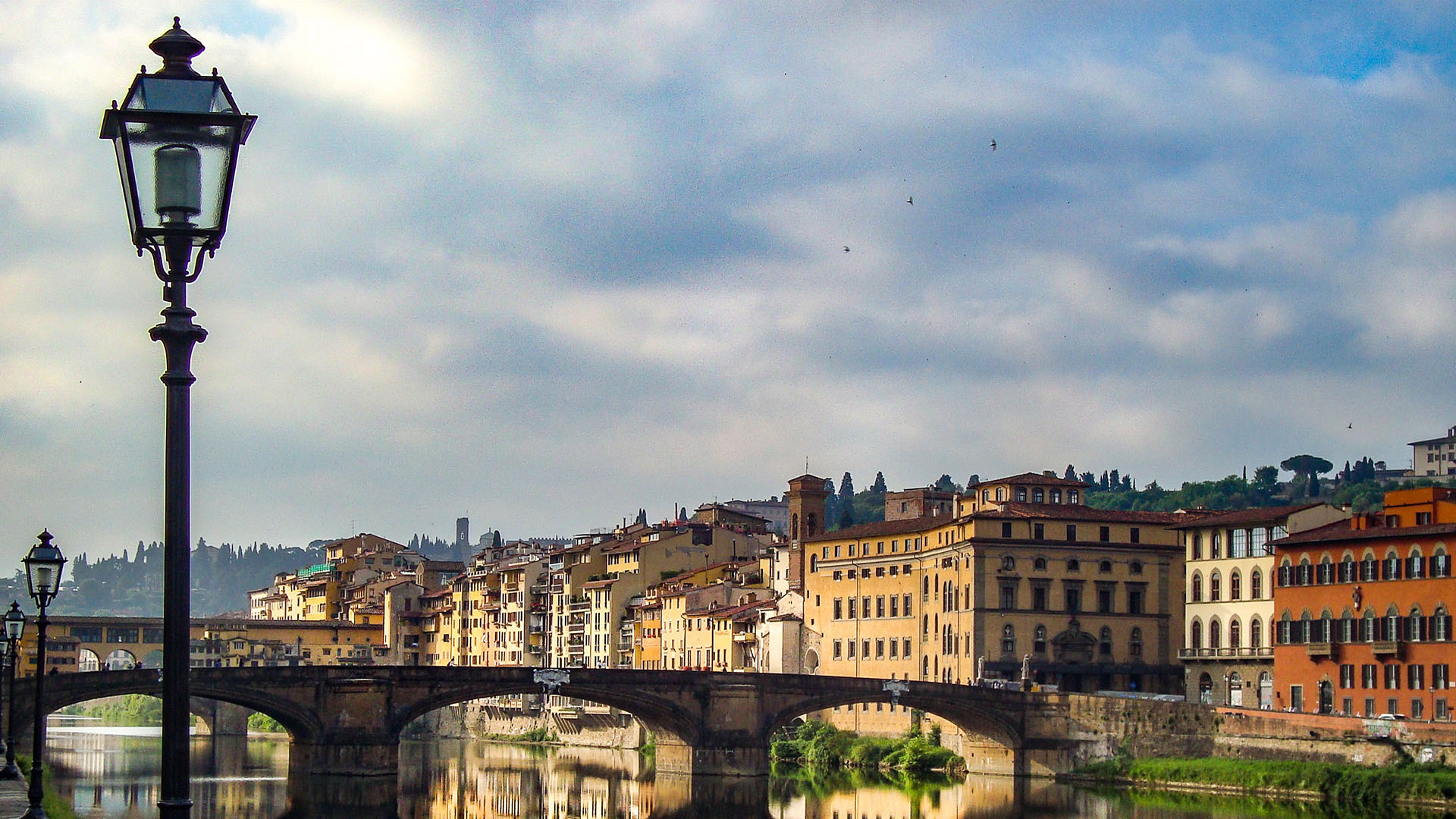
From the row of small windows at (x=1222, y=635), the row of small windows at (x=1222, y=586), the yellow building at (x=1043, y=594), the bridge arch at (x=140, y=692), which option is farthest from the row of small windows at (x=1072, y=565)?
the bridge arch at (x=140, y=692)

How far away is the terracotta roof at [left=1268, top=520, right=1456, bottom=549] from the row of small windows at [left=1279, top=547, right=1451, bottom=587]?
56cm

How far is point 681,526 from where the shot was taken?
407 feet

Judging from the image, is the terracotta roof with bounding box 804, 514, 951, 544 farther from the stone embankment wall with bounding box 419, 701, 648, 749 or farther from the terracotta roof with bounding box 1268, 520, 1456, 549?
the terracotta roof with bounding box 1268, 520, 1456, 549

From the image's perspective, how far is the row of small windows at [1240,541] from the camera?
8425 cm

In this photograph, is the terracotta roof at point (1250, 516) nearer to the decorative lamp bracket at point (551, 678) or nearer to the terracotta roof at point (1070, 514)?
the terracotta roof at point (1070, 514)

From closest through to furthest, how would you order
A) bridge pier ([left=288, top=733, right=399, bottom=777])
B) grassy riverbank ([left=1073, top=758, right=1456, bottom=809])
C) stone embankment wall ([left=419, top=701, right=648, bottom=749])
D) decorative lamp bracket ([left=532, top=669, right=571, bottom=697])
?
grassy riverbank ([left=1073, top=758, right=1456, bottom=809]) < bridge pier ([left=288, top=733, right=399, bottom=777]) < decorative lamp bracket ([left=532, top=669, right=571, bottom=697]) < stone embankment wall ([left=419, top=701, right=648, bottom=749])

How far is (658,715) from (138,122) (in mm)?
73725

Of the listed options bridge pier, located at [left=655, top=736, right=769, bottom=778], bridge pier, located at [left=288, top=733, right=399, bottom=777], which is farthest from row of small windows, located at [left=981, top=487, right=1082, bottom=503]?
bridge pier, located at [left=288, top=733, right=399, bottom=777]

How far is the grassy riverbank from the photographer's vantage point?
6106 cm

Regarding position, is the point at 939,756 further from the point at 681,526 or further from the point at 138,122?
the point at 138,122

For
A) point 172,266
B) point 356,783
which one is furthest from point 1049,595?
point 172,266

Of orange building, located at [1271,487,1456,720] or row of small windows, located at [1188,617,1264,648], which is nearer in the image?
orange building, located at [1271,487,1456,720]

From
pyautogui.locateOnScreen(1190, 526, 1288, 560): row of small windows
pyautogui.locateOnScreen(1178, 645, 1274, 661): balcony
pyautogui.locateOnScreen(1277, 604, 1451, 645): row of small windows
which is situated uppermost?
pyautogui.locateOnScreen(1190, 526, 1288, 560): row of small windows

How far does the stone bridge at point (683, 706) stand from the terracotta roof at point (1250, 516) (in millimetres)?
12106
